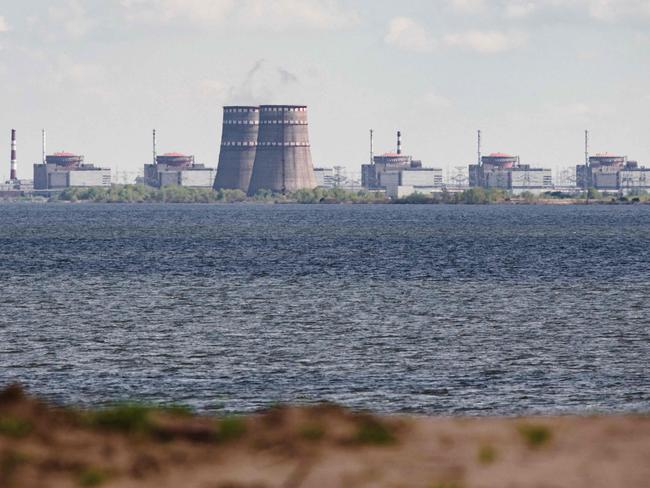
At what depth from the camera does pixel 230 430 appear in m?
13.3

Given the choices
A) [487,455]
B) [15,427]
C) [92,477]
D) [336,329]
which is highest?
[15,427]

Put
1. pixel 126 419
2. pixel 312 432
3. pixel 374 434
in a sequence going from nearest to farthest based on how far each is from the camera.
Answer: pixel 312 432
pixel 374 434
pixel 126 419

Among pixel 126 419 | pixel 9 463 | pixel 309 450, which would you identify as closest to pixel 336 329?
pixel 126 419

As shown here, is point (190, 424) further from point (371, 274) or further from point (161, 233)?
point (161, 233)

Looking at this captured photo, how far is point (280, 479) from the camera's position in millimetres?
11812

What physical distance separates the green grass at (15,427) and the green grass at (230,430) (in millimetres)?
1808

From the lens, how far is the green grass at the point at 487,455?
12259mm

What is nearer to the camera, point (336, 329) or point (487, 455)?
point (487, 455)

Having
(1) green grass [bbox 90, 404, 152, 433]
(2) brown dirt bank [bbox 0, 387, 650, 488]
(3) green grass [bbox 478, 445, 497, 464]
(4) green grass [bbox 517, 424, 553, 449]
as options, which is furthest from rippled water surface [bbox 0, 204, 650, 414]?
(3) green grass [bbox 478, 445, 497, 464]

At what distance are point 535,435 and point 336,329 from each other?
32.0 metres

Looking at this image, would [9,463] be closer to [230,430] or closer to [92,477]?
[92,477]

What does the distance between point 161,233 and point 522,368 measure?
107 m

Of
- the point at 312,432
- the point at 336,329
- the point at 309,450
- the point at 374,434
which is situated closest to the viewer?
the point at 309,450

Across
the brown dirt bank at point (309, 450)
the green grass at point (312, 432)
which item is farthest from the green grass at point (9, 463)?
the green grass at point (312, 432)
